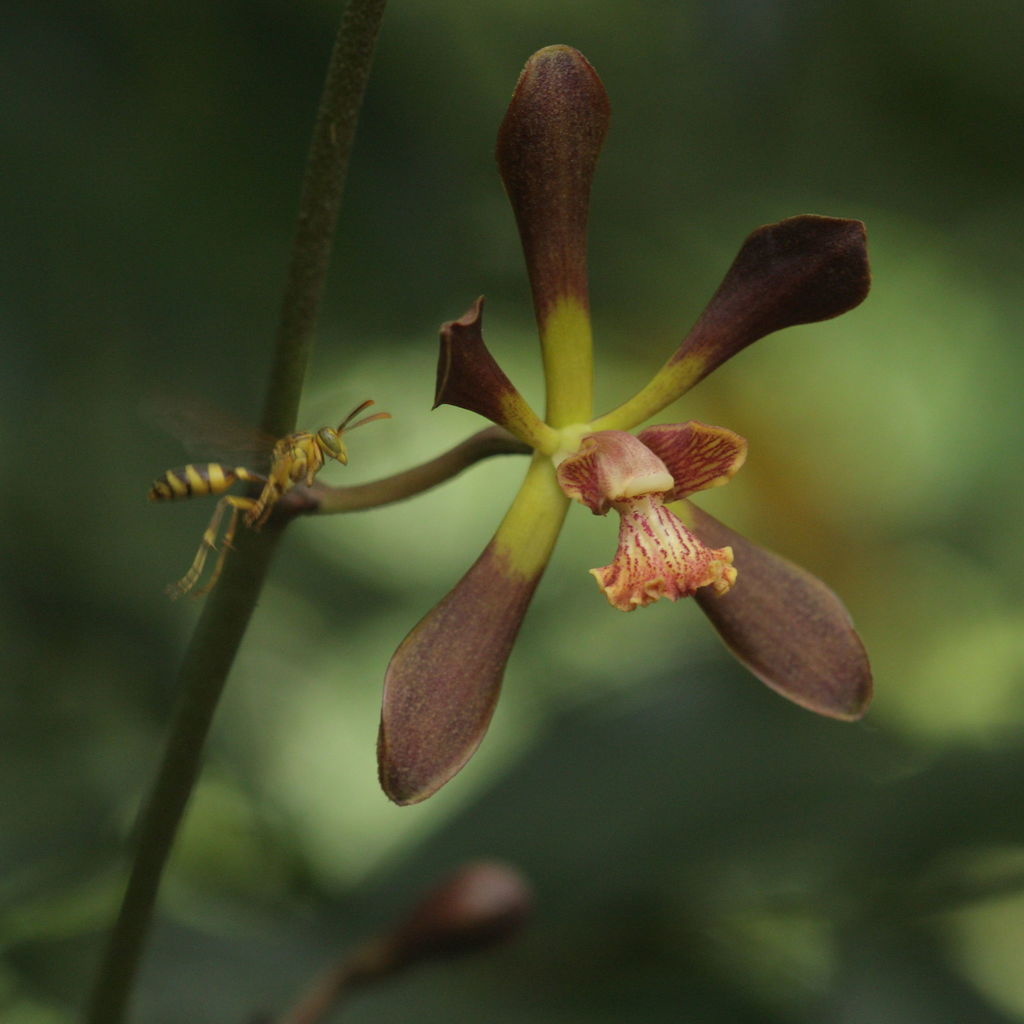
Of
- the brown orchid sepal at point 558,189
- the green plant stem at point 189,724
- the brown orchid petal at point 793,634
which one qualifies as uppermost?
the brown orchid sepal at point 558,189

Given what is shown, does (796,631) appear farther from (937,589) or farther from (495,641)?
(937,589)

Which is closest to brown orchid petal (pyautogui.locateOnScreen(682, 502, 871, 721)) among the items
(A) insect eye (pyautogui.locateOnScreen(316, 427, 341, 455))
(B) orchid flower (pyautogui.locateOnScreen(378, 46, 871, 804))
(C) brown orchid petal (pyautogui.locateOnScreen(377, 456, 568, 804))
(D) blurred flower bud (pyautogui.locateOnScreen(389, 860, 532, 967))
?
(B) orchid flower (pyautogui.locateOnScreen(378, 46, 871, 804))

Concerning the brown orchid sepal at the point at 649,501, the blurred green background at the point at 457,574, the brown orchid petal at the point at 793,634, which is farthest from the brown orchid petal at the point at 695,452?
the blurred green background at the point at 457,574

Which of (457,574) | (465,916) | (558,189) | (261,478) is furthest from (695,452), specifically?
(457,574)

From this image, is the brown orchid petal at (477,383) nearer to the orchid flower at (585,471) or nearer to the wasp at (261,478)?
the orchid flower at (585,471)

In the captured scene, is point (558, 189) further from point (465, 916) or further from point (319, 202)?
point (465, 916)

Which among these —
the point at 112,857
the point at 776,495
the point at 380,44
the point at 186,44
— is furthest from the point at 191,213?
the point at 776,495

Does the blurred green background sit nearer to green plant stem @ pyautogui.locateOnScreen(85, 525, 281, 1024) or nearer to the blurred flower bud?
the blurred flower bud

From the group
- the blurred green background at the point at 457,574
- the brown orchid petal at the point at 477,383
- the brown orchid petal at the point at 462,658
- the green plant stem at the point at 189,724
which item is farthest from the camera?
the blurred green background at the point at 457,574
